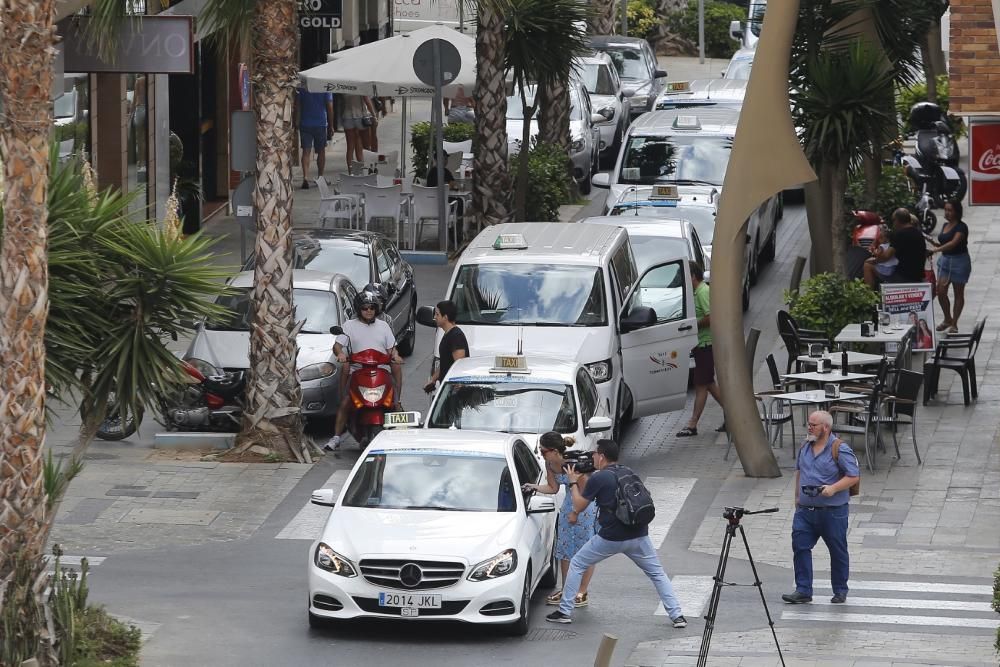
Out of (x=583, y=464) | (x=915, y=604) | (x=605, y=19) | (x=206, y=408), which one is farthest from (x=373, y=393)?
(x=605, y=19)

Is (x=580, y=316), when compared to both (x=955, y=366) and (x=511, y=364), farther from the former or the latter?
(x=955, y=366)

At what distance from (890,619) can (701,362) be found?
20.1 feet

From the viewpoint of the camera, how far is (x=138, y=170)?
2728 centimetres

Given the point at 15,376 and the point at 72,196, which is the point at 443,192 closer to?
the point at 72,196

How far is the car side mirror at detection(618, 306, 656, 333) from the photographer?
710 inches

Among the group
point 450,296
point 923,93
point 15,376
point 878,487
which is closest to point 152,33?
point 450,296

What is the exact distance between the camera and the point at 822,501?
1307cm

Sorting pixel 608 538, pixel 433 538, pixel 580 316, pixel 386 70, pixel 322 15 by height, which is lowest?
pixel 608 538

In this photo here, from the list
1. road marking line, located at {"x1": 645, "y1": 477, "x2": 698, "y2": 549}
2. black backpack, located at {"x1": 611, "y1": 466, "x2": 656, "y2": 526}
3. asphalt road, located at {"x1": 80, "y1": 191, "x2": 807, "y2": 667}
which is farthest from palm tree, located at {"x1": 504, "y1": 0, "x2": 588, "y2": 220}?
black backpack, located at {"x1": 611, "y1": 466, "x2": 656, "y2": 526}

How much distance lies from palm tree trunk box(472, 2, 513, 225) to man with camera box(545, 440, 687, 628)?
46.3ft

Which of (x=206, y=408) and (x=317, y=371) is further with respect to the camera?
(x=317, y=371)

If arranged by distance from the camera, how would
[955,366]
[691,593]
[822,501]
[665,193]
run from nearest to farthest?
[822,501], [691,593], [955,366], [665,193]

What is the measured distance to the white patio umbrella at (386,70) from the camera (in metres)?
27.8

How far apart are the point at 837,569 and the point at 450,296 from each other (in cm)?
637
